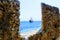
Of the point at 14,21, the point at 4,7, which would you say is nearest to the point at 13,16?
the point at 14,21

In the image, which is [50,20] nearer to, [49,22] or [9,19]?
[49,22]

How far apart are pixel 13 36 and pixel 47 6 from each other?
3.26 feet

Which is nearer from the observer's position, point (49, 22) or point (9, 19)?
point (9, 19)

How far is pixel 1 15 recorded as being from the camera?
1.94m

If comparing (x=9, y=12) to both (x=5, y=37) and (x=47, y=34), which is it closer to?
(x=5, y=37)

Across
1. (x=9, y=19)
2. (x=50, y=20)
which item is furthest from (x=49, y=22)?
(x=9, y=19)

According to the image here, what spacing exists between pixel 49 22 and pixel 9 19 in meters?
1.03

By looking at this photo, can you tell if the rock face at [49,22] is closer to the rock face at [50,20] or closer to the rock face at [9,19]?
the rock face at [50,20]

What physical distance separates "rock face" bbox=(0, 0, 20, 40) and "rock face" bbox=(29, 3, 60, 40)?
29.9 inches

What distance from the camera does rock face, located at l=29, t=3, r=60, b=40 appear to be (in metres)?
2.92

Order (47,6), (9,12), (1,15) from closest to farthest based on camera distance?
(1,15)
(9,12)
(47,6)

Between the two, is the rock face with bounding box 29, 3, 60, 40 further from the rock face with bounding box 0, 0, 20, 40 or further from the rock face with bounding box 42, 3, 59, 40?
the rock face with bounding box 0, 0, 20, 40

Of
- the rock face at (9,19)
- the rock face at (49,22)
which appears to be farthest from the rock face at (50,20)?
the rock face at (9,19)

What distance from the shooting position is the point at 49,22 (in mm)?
2924
